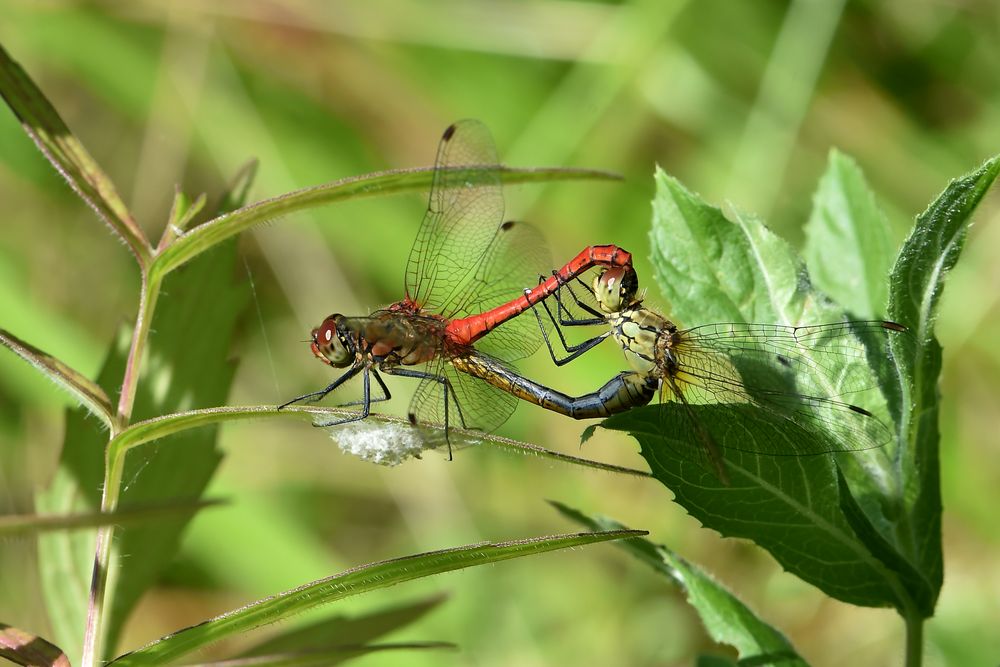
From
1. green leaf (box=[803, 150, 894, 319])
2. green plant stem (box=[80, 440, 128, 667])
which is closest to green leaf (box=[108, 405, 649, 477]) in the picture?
green plant stem (box=[80, 440, 128, 667])

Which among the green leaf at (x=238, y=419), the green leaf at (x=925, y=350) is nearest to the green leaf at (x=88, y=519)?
the green leaf at (x=238, y=419)

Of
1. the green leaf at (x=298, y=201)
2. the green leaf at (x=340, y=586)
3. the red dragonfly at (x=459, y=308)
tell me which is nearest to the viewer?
the green leaf at (x=340, y=586)

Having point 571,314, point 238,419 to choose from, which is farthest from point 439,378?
point 238,419

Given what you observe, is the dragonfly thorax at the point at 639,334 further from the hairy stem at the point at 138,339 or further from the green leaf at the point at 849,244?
Result: the hairy stem at the point at 138,339

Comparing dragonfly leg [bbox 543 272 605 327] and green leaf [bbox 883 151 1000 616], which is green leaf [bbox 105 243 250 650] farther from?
green leaf [bbox 883 151 1000 616]

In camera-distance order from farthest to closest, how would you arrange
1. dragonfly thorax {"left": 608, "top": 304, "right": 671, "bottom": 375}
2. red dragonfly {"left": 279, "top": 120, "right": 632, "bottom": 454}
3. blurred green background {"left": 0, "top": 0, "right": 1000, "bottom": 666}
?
blurred green background {"left": 0, "top": 0, "right": 1000, "bottom": 666}
red dragonfly {"left": 279, "top": 120, "right": 632, "bottom": 454}
dragonfly thorax {"left": 608, "top": 304, "right": 671, "bottom": 375}

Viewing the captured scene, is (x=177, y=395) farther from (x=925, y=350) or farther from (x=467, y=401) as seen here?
(x=925, y=350)
